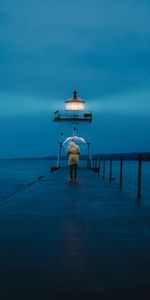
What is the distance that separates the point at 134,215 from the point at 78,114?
23576 millimetres

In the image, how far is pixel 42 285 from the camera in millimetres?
3129

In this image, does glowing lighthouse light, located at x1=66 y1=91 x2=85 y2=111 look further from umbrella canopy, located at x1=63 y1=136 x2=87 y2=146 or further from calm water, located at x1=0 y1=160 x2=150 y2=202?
calm water, located at x1=0 y1=160 x2=150 y2=202

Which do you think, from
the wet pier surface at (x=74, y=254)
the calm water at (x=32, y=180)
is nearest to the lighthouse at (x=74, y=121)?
the calm water at (x=32, y=180)

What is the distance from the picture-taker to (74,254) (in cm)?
416

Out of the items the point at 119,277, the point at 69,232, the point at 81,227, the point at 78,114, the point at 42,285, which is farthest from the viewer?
the point at 78,114

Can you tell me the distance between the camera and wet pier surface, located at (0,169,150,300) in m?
3.05

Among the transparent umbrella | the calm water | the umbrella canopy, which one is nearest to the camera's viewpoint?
the calm water

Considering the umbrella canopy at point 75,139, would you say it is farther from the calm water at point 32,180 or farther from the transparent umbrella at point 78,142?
the calm water at point 32,180

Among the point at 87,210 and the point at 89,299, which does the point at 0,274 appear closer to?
the point at 89,299

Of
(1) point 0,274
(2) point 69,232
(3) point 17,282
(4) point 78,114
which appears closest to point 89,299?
(3) point 17,282

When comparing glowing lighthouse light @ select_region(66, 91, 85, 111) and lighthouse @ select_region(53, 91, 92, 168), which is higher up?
glowing lighthouse light @ select_region(66, 91, 85, 111)

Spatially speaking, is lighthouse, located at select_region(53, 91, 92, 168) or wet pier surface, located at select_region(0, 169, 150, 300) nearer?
wet pier surface, located at select_region(0, 169, 150, 300)

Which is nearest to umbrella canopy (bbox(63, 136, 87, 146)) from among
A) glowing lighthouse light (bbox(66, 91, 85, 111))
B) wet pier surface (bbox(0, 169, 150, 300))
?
glowing lighthouse light (bbox(66, 91, 85, 111))

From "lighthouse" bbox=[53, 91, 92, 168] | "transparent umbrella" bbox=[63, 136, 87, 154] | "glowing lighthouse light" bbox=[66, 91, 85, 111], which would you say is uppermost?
"glowing lighthouse light" bbox=[66, 91, 85, 111]
